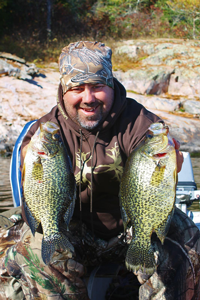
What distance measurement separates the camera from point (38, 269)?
2924 millimetres

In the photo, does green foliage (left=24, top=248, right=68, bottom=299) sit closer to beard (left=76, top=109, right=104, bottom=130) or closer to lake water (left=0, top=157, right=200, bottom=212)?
beard (left=76, top=109, right=104, bottom=130)

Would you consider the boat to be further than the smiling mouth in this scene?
Yes

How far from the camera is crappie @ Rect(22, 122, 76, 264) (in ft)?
8.62

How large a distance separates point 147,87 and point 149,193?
15657 mm

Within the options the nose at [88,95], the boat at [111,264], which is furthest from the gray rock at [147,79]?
the nose at [88,95]

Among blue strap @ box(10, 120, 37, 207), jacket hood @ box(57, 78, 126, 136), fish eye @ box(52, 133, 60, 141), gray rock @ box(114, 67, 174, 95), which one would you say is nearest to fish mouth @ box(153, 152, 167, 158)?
fish eye @ box(52, 133, 60, 141)

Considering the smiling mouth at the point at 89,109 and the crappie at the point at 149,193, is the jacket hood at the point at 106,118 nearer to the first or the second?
the smiling mouth at the point at 89,109

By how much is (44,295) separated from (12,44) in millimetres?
20269

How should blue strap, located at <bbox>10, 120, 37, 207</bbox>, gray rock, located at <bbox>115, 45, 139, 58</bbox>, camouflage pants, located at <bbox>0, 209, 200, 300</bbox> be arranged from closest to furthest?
camouflage pants, located at <bbox>0, 209, 200, 300</bbox> → blue strap, located at <bbox>10, 120, 37, 207</bbox> → gray rock, located at <bbox>115, 45, 139, 58</bbox>

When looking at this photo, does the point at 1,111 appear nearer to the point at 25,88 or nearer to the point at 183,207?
the point at 25,88

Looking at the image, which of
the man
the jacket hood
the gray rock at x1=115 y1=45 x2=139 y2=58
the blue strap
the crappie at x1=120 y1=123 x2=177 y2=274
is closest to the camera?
the crappie at x1=120 y1=123 x2=177 y2=274

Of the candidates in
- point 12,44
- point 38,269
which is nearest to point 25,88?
point 12,44

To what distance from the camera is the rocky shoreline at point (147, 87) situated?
1350 cm

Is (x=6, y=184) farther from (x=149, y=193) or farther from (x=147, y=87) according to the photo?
(x=147, y=87)
